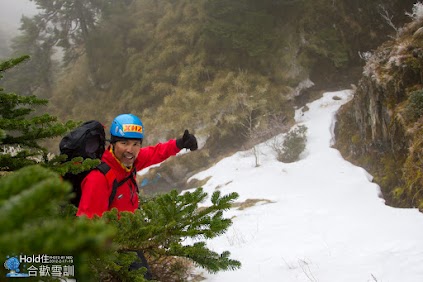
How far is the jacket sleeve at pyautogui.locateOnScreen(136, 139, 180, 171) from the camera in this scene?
4.11 meters

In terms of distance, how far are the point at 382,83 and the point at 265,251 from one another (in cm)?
682

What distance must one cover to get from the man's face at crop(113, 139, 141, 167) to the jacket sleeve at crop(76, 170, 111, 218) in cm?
40

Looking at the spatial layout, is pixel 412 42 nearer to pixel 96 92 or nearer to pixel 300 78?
pixel 300 78

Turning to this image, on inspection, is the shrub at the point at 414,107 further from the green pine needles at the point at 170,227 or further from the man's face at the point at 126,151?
the green pine needles at the point at 170,227

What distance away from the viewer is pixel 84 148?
2941 millimetres

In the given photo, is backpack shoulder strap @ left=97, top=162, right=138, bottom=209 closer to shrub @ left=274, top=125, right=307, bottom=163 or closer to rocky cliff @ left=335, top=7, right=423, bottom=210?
rocky cliff @ left=335, top=7, right=423, bottom=210

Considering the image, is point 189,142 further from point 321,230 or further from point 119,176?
point 321,230

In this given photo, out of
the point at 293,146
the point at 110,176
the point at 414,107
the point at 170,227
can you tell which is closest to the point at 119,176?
the point at 110,176

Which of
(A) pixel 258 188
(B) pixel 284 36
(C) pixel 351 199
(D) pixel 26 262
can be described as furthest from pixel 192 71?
(D) pixel 26 262

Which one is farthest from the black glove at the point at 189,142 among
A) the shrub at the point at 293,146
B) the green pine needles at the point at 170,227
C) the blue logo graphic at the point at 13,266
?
the shrub at the point at 293,146

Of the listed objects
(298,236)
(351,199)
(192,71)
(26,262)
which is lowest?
(351,199)

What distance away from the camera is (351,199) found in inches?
315

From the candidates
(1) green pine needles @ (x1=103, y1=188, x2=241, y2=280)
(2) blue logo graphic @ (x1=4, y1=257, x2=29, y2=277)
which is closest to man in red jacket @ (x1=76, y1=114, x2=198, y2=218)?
(1) green pine needles @ (x1=103, y1=188, x2=241, y2=280)

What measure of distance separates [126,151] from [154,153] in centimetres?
78
